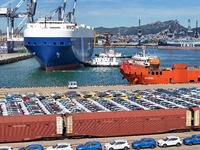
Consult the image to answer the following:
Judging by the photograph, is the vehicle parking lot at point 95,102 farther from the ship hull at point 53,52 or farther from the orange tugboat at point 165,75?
the ship hull at point 53,52

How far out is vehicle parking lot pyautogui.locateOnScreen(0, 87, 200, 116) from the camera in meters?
19.2

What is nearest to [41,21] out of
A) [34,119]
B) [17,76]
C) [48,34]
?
[48,34]

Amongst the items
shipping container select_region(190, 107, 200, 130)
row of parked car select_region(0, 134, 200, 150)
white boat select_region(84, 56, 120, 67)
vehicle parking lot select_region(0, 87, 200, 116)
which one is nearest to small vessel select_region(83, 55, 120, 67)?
white boat select_region(84, 56, 120, 67)

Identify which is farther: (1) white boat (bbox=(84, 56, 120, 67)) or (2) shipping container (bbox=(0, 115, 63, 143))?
(1) white boat (bbox=(84, 56, 120, 67))

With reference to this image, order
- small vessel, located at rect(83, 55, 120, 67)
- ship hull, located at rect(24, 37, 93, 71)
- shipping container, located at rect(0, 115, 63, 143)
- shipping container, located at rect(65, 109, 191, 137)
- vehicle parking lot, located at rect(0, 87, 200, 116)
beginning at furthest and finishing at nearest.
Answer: small vessel, located at rect(83, 55, 120, 67)
ship hull, located at rect(24, 37, 93, 71)
vehicle parking lot, located at rect(0, 87, 200, 116)
shipping container, located at rect(65, 109, 191, 137)
shipping container, located at rect(0, 115, 63, 143)

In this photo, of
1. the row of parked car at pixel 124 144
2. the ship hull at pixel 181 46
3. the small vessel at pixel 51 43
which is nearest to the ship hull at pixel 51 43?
the small vessel at pixel 51 43

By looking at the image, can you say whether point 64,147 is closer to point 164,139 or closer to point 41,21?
point 164,139

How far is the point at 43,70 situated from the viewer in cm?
5347

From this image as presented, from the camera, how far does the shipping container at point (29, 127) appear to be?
1614 cm

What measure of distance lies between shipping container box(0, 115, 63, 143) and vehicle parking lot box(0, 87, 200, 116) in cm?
Answer: 194

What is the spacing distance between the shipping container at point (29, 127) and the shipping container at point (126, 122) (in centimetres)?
51

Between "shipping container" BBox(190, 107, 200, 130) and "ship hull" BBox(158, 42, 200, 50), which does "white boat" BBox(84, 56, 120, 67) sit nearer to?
"shipping container" BBox(190, 107, 200, 130)

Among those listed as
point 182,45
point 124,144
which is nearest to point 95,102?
point 124,144

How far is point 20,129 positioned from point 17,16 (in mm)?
81114
